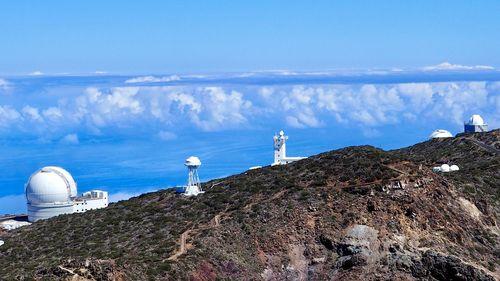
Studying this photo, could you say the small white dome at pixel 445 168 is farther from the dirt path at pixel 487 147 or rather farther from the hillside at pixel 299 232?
the dirt path at pixel 487 147

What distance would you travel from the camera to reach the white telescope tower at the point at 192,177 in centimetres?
5925

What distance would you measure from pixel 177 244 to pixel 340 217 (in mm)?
9950

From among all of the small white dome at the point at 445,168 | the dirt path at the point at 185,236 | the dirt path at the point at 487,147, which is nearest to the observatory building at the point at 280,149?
the dirt path at the point at 487,147

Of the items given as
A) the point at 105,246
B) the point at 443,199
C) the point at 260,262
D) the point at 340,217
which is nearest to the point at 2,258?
the point at 105,246

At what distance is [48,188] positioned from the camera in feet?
258

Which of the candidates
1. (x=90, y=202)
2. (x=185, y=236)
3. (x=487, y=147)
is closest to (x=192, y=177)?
(x=185, y=236)

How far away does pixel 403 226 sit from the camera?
161 feet

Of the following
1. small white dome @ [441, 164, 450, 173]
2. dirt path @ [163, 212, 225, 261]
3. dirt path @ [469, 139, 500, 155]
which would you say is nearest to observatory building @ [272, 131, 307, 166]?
dirt path @ [469, 139, 500, 155]

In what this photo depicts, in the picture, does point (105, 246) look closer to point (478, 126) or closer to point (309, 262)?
point (309, 262)

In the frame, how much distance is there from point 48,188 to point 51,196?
88cm

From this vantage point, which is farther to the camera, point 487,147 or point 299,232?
point 487,147

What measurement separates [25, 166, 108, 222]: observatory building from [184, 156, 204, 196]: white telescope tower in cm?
2088

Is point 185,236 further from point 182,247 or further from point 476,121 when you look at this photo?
point 476,121

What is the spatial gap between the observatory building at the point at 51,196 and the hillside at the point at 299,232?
17.7 metres
